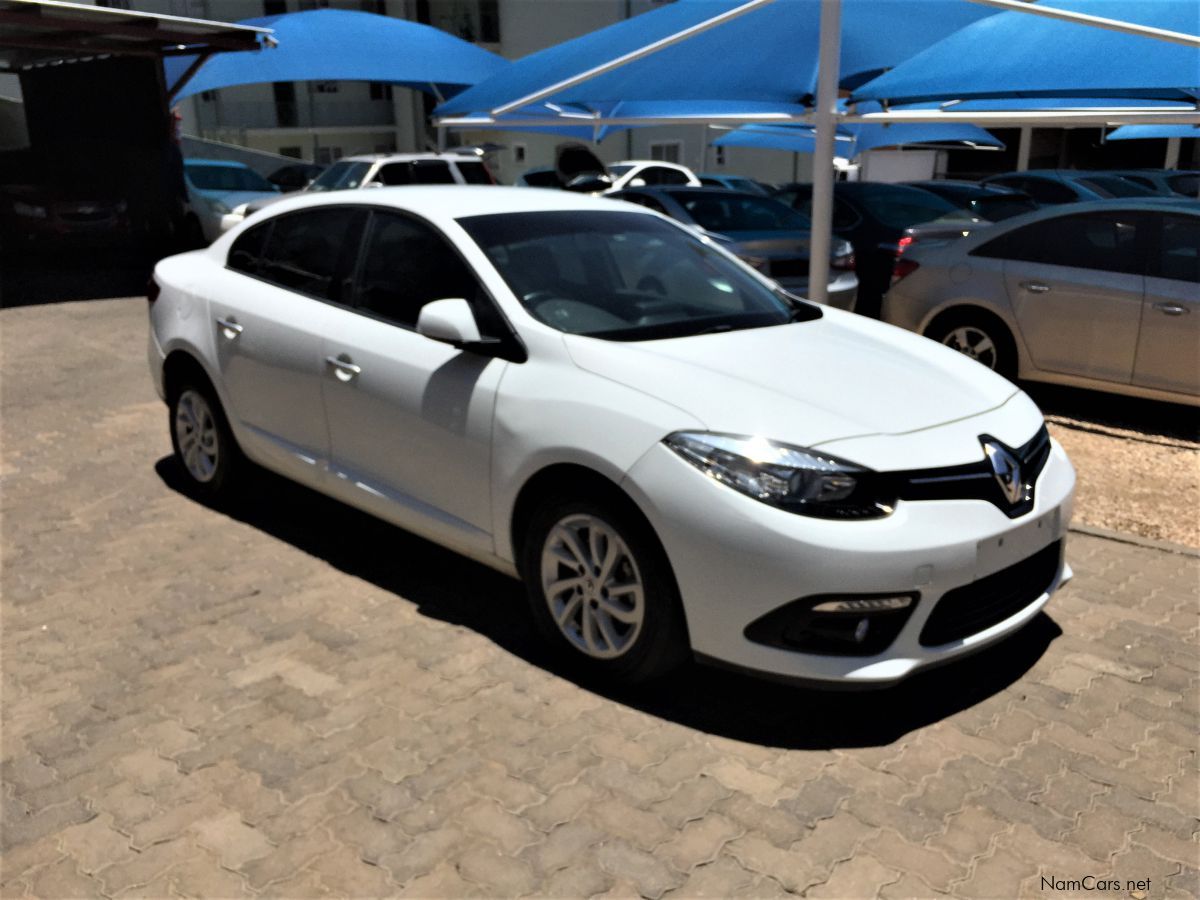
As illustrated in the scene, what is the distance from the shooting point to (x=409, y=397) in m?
4.05

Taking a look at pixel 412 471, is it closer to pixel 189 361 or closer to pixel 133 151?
pixel 189 361

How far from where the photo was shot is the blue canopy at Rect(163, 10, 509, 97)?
16438 mm

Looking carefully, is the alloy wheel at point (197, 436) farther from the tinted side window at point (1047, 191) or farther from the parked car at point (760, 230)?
the tinted side window at point (1047, 191)

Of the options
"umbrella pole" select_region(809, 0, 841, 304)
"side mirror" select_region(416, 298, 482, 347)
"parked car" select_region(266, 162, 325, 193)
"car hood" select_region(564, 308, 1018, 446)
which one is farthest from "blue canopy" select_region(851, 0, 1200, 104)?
"parked car" select_region(266, 162, 325, 193)

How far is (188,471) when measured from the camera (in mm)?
5621

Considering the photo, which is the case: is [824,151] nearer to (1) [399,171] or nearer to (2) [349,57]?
(1) [399,171]

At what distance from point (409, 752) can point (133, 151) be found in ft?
56.4

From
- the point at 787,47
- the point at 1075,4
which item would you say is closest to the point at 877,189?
the point at 787,47

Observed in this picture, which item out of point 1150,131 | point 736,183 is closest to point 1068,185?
point 1150,131

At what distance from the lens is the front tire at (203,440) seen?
526 cm

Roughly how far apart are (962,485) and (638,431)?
102 centimetres

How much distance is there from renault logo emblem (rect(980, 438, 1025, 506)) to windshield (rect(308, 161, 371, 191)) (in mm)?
11758

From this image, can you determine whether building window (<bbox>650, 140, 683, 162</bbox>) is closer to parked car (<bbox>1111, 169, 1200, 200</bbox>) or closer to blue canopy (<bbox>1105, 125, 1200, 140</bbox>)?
blue canopy (<bbox>1105, 125, 1200, 140</bbox>)
